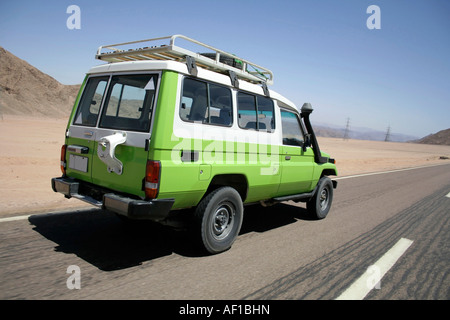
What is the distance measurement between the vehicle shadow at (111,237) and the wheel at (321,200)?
3.24 feet

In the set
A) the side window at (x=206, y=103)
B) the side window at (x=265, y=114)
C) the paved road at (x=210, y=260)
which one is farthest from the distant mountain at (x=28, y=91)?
the side window at (x=206, y=103)

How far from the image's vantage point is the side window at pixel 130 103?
372 centimetres

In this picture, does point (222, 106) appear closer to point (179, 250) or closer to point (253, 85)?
point (253, 85)

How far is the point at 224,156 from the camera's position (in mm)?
4152

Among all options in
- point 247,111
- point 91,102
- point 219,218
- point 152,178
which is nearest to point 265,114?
point 247,111

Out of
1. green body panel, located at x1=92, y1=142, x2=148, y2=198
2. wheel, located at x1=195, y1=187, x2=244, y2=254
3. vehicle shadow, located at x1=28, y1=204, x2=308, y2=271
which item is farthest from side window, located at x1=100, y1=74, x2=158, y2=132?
vehicle shadow, located at x1=28, y1=204, x2=308, y2=271

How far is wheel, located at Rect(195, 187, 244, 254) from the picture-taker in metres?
3.97

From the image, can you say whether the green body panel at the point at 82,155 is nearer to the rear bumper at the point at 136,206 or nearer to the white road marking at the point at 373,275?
the rear bumper at the point at 136,206

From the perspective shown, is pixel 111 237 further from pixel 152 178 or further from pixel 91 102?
pixel 91 102

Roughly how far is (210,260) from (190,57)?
248 centimetres
